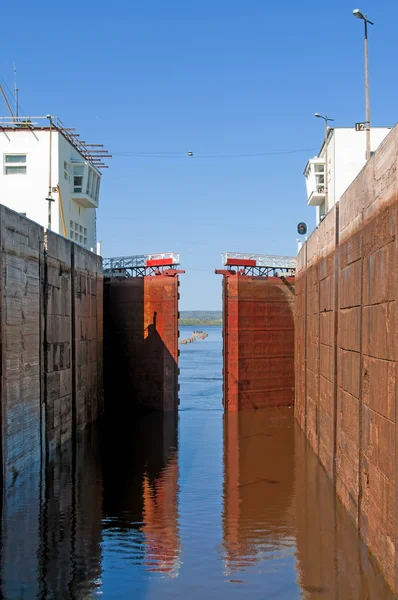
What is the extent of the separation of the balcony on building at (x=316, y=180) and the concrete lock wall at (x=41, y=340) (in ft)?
50.6

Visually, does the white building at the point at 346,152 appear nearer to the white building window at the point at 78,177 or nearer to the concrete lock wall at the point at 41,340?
the white building window at the point at 78,177

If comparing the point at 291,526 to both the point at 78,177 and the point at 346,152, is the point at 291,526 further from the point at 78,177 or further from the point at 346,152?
the point at 346,152

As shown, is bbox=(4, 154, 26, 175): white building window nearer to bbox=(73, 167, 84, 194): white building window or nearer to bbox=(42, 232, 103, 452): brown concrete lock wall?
bbox=(73, 167, 84, 194): white building window

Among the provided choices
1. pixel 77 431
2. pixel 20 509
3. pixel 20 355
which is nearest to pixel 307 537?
pixel 20 509

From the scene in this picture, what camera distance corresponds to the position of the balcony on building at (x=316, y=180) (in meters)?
33.0

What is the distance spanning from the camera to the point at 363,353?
31.7ft

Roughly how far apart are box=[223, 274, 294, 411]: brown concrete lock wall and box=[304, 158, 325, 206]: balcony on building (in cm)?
Answer: 1052

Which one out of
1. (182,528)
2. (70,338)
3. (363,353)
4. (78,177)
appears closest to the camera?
(363,353)

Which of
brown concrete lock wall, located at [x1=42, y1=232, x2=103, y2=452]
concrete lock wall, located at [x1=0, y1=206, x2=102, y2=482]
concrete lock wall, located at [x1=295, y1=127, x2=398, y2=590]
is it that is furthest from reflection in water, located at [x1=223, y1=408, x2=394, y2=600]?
brown concrete lock wall, located at [x1=42, y1=232, x2=103, y2=452]

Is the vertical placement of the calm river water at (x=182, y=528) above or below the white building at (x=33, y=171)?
below

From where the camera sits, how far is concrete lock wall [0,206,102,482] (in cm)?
1203

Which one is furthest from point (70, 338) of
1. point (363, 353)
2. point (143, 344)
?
point (363, 353)

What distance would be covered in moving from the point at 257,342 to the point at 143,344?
13.2ft

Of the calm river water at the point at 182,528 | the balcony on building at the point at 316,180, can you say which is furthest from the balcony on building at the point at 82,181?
the calm river water at the point at 182,528
